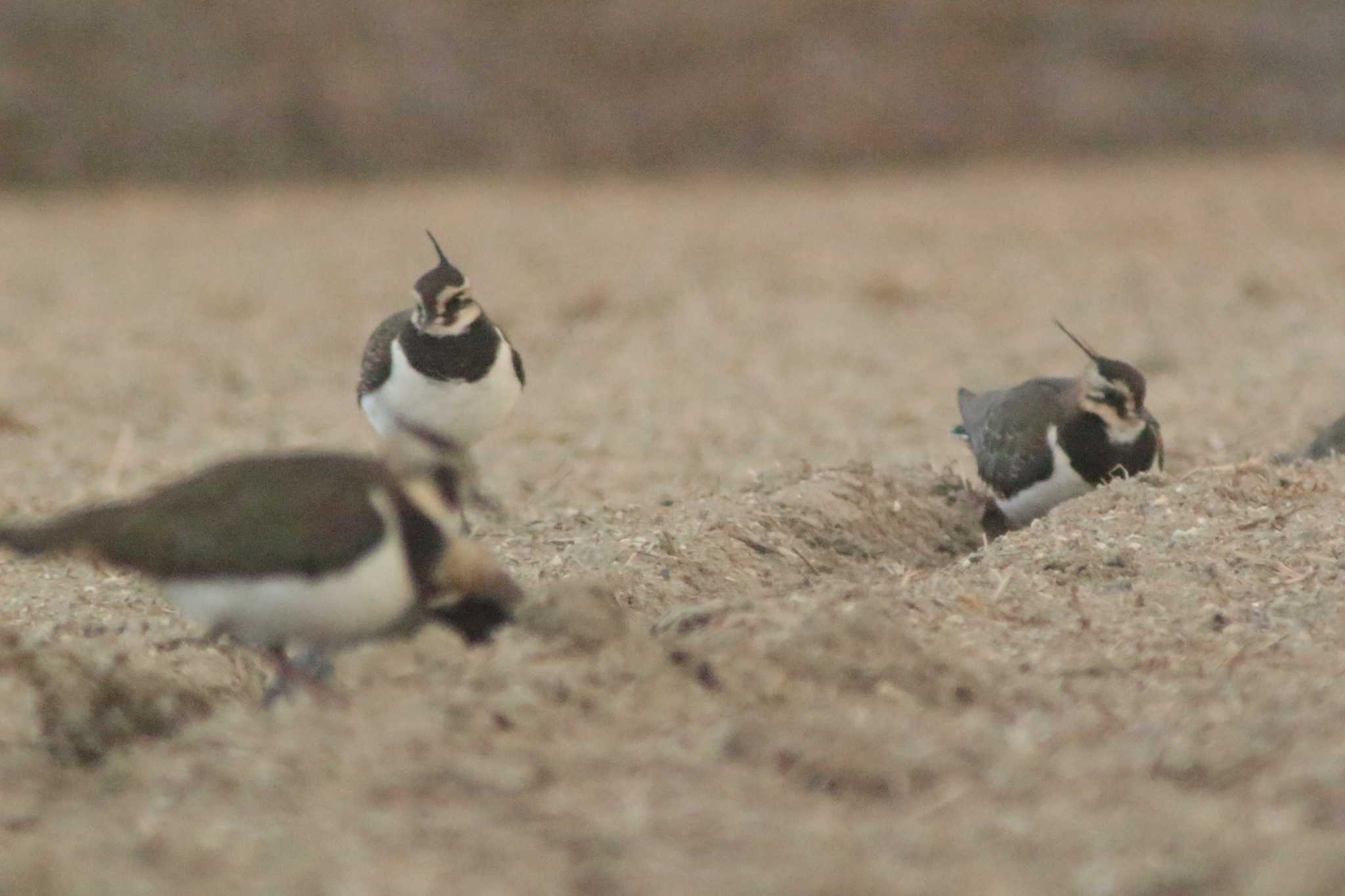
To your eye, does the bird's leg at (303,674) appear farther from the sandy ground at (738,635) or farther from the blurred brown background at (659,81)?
the blurred brown background at (659,81)

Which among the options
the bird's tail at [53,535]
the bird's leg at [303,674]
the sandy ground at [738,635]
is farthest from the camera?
the bird's tail at [53,535]

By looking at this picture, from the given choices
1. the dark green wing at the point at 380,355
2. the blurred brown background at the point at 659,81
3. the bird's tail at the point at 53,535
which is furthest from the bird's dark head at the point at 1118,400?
the blurred brown background at the point at 659,81

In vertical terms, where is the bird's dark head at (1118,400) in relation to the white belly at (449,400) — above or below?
above

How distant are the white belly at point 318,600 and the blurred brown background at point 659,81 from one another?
11354mm

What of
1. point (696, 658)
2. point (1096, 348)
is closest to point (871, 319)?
point (1096, 348)

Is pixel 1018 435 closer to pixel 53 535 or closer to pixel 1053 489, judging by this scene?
pixel 1053 489

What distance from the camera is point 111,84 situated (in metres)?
14.1

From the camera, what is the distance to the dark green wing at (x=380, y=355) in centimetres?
543

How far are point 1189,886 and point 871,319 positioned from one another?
7.17m

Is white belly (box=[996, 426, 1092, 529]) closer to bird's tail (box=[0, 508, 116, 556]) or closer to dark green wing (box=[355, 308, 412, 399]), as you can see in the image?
dark green wing (box=[355, 308, 412, 399])

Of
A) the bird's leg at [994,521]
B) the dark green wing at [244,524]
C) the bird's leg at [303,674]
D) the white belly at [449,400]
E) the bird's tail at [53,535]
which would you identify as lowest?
the bird's leg at [994,521]

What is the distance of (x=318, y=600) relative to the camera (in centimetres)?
328

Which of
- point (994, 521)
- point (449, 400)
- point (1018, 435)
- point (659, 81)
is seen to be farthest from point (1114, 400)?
point (659, 81)

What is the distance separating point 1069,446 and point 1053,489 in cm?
13
